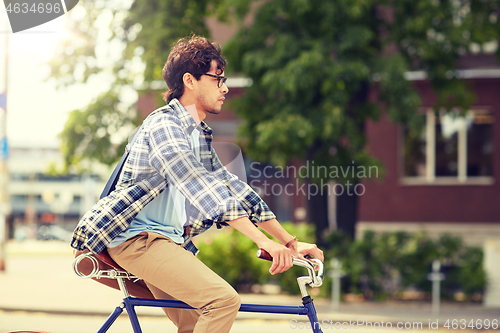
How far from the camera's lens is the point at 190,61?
95.4 inches

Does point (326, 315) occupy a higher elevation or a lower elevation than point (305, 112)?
lower

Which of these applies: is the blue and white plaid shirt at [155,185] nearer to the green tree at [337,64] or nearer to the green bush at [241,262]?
the green tree at [337,64]

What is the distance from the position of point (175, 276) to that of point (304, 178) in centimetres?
850

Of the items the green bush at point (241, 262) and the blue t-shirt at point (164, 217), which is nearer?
the blue t-shirt at point (164, 217)

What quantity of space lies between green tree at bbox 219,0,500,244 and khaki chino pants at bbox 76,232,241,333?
709 centimetres

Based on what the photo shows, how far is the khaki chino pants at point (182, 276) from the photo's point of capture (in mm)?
2178

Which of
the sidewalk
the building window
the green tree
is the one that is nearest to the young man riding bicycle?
the sidewalk

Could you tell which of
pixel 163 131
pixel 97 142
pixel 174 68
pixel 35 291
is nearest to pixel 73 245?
pixel 163 131

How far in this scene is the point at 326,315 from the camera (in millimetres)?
8750

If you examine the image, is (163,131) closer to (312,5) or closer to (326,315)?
(326,315)

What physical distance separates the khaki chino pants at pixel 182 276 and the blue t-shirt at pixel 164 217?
0.03 m

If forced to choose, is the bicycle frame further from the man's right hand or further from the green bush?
the green bush

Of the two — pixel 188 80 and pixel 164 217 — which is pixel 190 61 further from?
pixel 164 217

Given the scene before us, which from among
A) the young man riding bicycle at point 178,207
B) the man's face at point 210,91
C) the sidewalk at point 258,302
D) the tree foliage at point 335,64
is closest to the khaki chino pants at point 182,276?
the young man riding bicycle at point 178,207
